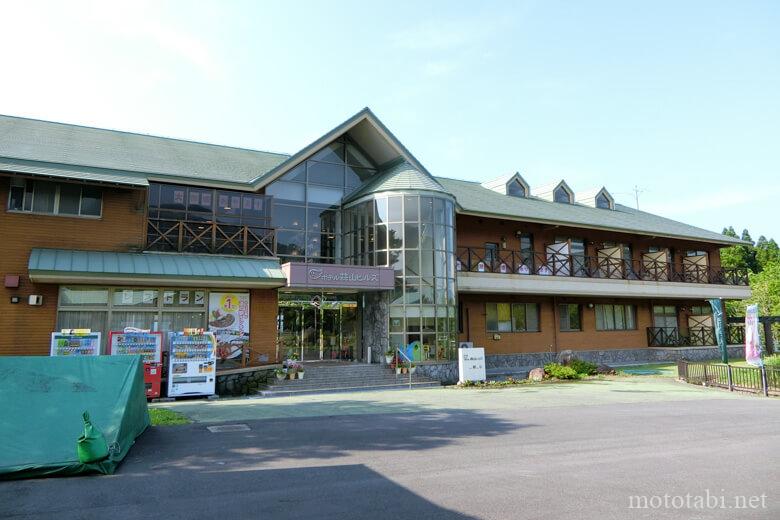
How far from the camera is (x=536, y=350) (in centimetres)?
2547

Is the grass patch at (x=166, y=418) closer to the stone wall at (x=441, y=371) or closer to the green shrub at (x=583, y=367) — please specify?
the stone wall at (x=441, y=371)

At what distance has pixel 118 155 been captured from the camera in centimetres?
1836

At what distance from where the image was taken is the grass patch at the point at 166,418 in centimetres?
1095

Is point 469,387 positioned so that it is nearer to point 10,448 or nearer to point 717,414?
point 717,414

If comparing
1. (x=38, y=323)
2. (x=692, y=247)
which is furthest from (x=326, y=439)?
(x=692, y=247)

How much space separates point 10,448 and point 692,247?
3446cm

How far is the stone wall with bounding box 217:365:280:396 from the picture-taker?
16.7 m

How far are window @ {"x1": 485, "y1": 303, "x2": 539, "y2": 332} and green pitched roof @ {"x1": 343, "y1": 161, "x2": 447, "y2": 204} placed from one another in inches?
294

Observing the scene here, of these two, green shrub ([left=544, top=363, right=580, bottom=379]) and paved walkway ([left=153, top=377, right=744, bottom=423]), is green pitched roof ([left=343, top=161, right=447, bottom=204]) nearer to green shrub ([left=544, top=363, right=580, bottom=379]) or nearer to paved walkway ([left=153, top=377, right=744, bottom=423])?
paved walkway ([left=153, top=377, right=744, bottom=423])

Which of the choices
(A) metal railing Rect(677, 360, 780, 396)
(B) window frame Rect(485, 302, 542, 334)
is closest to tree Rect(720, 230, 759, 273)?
(B) window frame Rect(485, 302, 542, 334)

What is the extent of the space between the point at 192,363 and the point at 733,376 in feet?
58.8

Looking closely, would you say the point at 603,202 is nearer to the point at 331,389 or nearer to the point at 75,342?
the point at 331,389

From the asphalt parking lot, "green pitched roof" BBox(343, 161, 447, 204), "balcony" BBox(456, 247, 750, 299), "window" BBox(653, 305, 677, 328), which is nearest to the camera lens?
the asphalt parking lot

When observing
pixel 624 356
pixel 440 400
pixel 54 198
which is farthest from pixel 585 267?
pixel 54 198
